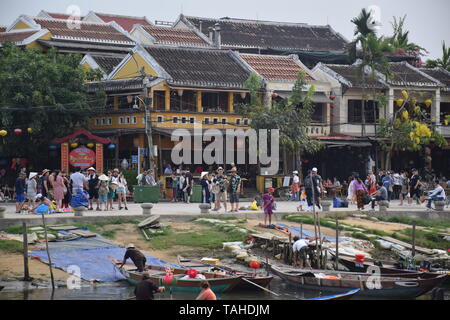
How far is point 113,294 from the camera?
81.1ft

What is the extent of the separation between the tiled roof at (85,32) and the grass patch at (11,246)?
85.1 ft

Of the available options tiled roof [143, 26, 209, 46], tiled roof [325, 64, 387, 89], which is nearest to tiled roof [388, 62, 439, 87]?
tiled roof [325, 64, 387, 89]

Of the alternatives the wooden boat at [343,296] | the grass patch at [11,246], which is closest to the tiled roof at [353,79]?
the grass patch at [11,246]

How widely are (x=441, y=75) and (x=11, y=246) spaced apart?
35.3 meters

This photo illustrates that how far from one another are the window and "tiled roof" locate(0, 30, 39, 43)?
19021 millimetres

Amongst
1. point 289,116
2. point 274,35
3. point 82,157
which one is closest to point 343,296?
point 82,157

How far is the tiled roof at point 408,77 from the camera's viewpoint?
52.1 metres

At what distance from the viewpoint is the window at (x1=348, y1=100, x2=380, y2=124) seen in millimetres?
51750

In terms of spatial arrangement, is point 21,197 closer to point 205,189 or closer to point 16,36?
point 205,189

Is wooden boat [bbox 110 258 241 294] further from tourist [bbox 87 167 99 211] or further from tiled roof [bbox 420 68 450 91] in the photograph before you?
tiled roof [bbox 420 68 450 91]

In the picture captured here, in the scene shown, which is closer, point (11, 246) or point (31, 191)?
point (11, 246)

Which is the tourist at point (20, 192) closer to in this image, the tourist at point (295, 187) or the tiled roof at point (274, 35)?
the tourist at point (295, 187)
